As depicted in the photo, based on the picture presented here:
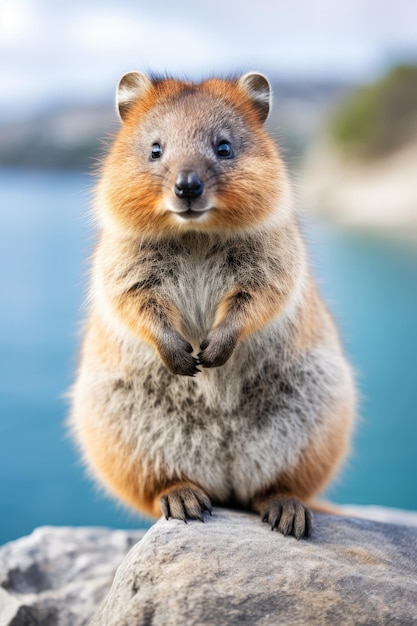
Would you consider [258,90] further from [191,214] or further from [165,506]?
[165,506]

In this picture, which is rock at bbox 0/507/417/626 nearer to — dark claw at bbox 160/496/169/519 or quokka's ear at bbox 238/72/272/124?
dark claw at bbox 160/496/169/519

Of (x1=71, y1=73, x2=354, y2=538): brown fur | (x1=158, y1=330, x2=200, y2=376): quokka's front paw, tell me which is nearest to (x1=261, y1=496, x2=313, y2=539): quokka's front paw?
(x1=71, y1=73, x2=354, y2=538): brown fur

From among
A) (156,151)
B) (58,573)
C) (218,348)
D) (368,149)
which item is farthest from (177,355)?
(368,149)

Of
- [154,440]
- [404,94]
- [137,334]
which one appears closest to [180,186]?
[137,334]

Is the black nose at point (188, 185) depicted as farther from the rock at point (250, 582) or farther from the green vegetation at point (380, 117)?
the green vegetation at point (380, 117)

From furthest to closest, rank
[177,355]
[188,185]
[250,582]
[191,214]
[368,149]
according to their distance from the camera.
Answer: [368,149] < [177,355] < [191,214] < [188,185] < [250,582]

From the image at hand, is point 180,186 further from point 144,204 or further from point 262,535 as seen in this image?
point 262,535
